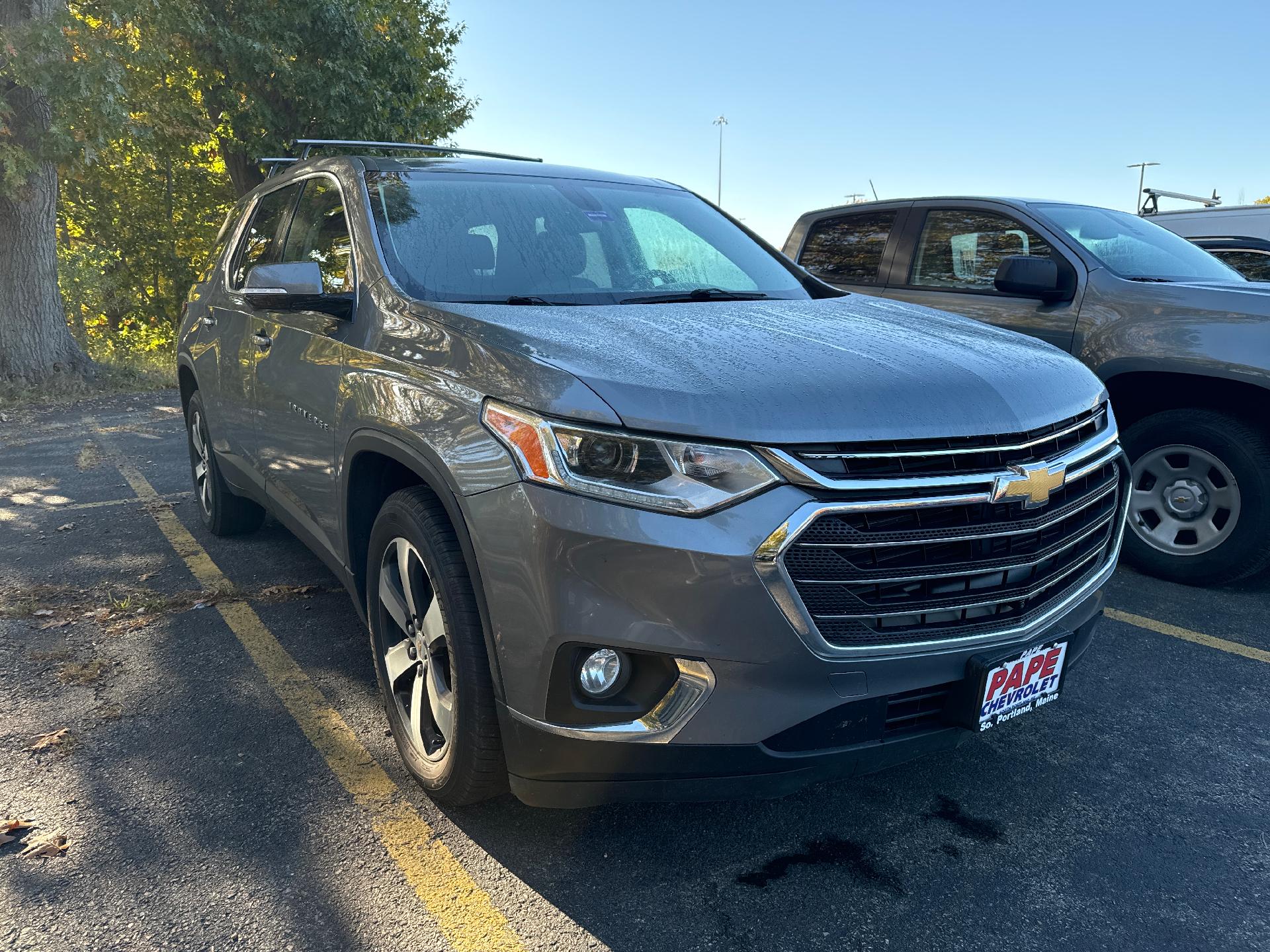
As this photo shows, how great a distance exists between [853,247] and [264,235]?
3731 mm

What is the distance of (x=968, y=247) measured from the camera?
553cm

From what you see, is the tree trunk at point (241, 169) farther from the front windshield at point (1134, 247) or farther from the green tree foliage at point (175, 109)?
the front windshield at point (1134, 247)

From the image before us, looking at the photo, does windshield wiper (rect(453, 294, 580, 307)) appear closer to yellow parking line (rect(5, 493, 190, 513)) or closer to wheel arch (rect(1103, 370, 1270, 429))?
wheel arch (rect(1103, 370, 1270, 429))

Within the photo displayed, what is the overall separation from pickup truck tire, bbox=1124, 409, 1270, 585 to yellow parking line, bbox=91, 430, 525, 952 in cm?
383

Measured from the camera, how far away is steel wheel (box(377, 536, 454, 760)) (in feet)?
8.14

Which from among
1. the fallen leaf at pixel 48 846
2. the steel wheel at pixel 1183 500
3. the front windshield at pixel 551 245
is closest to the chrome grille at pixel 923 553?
the front windshield at pixel 551 245

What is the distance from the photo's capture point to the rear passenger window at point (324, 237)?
125 inches

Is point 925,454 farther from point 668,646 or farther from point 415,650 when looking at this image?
point 415,650

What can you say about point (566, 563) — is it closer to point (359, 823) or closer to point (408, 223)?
point (359, 823)

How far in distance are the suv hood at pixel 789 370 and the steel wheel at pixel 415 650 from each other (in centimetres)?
71

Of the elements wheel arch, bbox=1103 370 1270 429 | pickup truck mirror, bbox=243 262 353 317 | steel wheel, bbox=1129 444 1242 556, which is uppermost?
pickup truck mirror, bbox=243 262 353 317

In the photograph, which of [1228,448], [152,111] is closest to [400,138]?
[152,111]

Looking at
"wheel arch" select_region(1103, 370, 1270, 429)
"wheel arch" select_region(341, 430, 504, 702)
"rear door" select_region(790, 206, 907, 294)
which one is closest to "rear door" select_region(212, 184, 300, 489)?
"wheel arch" select_region(341, 430, 504, 702)

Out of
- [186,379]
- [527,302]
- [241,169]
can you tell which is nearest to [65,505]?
[186,379]
